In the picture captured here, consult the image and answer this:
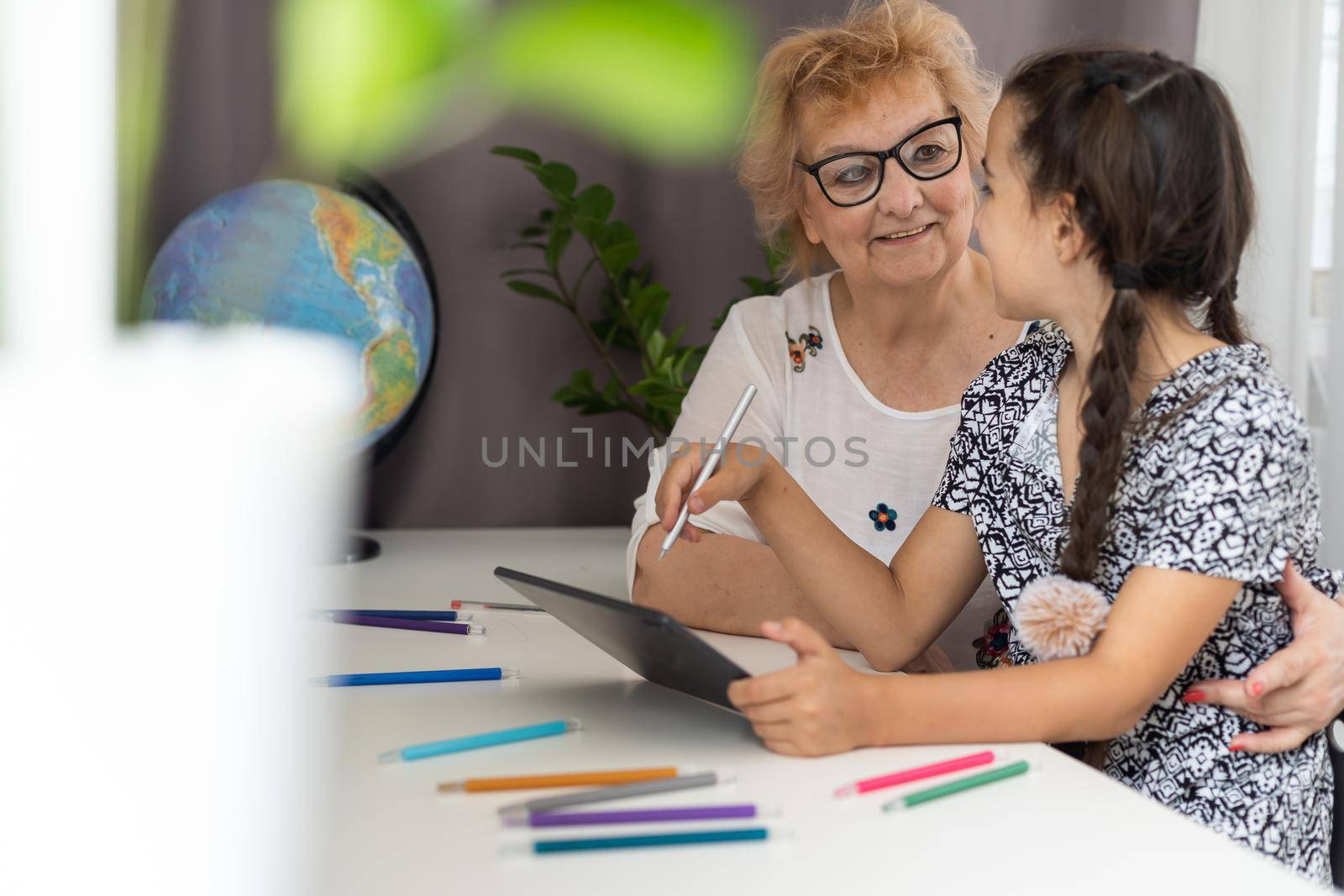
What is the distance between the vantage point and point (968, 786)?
66cm

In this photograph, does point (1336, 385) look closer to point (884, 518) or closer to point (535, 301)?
point (884, 518)

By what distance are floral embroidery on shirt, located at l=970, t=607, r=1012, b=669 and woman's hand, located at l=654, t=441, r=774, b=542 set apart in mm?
300

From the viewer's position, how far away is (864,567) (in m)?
0.99

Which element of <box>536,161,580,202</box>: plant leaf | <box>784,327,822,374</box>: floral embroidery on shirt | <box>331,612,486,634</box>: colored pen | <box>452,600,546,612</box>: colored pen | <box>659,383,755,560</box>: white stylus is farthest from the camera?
<box>536,161,580,202</box>: plant leaf

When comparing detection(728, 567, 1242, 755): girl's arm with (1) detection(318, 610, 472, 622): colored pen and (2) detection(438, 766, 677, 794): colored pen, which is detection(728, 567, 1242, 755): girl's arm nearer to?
(2) detection(438, 766, 677, 794): colored pen

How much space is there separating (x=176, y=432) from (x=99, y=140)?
0.42 meters

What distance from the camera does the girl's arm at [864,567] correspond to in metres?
0.97

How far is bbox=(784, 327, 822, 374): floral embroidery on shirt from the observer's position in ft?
4.51

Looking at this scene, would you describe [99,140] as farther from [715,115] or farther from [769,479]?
[769,479]

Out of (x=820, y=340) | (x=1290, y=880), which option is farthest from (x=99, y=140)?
(x=1290, y=880)

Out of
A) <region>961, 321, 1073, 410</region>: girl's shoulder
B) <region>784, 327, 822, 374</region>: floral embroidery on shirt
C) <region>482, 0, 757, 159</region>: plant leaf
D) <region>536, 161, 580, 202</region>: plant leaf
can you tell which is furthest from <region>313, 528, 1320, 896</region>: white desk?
<region>482, 0, 757, 159</region>: plant leaf

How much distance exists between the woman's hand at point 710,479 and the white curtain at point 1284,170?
860mm

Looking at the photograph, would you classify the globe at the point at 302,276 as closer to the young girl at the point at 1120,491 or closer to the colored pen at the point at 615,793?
the young girl at the point at 1120,491

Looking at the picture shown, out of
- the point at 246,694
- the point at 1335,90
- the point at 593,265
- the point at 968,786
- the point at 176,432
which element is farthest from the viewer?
the point at 593,265
